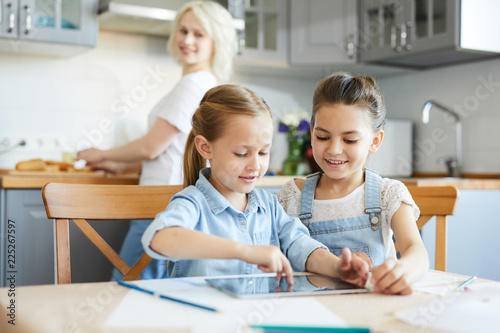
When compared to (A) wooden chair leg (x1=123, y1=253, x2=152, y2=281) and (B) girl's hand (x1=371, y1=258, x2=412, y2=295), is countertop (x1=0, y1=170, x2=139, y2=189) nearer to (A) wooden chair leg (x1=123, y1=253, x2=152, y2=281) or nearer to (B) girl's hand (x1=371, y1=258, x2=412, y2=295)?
(A) wooden chair leg (x1=123, y1=253, x2=152, y2=281)

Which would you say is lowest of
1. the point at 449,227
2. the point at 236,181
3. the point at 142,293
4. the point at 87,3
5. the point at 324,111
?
the point at 449,227

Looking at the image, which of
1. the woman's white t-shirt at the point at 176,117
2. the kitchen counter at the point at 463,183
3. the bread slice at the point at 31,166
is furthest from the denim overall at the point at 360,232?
the bread slice at the point at 31,166

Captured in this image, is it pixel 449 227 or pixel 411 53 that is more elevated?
pixel 411 53

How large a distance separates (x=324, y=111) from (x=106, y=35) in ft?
6.19

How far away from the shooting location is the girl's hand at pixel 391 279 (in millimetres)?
747

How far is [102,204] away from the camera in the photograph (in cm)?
109

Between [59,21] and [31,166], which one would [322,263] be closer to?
[31,166]

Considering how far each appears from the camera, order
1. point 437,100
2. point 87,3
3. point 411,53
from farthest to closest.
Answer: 1. point 437,100
2. point 411,53
3. point 87,3

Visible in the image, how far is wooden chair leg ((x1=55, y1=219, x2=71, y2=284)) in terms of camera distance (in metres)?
1.00

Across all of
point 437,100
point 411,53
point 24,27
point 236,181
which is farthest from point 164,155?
point 437,100

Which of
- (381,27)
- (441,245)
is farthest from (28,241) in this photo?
(381,27)

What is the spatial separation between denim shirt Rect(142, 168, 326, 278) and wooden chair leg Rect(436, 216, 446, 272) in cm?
32

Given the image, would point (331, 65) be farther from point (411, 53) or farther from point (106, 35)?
point (106, 35)

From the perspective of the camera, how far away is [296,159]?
2840 mm
